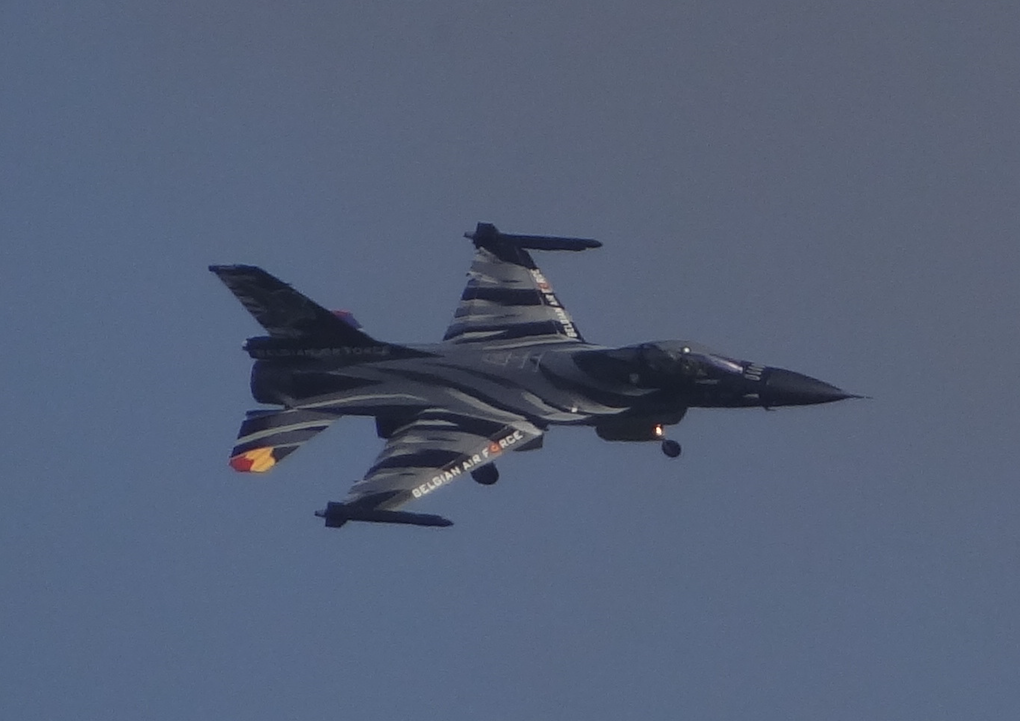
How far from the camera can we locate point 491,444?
5703 cm

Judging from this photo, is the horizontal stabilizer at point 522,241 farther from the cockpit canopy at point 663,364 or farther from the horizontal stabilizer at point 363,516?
the horizontal stabilizer at point 363,516

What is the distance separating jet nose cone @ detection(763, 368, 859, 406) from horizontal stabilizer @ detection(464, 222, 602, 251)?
38.0ft

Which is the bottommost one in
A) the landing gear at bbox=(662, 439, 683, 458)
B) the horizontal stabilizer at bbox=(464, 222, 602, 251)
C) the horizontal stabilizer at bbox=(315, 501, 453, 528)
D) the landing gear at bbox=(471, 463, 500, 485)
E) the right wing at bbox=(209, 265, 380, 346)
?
the horizontal stabilizer at bbox=(315, 501, 453, 528)

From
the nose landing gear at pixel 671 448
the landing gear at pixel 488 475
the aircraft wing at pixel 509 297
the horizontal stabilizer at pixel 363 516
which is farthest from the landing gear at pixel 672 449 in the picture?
the horizontal stabilizer at pixel 363 516

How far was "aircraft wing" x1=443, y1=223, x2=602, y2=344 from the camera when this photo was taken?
62.7 m

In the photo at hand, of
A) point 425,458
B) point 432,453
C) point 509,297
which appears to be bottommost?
point 425,458

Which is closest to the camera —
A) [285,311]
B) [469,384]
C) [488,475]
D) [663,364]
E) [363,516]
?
[363,516]

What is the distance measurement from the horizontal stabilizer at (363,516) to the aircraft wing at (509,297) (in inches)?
434

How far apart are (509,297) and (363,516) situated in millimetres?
13215

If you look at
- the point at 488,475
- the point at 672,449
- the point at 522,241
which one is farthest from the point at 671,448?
the point at 522,241

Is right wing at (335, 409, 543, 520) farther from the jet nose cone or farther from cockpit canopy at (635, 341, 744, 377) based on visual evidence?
the jet nose cone

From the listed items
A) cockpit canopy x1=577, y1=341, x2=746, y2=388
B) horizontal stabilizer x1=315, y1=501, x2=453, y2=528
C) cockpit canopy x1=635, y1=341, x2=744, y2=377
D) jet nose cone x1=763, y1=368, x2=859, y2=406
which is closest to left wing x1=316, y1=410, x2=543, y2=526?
horizontal stabilizer x1=315, y1=501, x2=453, y2=528

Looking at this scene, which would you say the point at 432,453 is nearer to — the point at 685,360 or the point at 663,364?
the point at 663,364

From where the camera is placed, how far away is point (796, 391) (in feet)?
185
